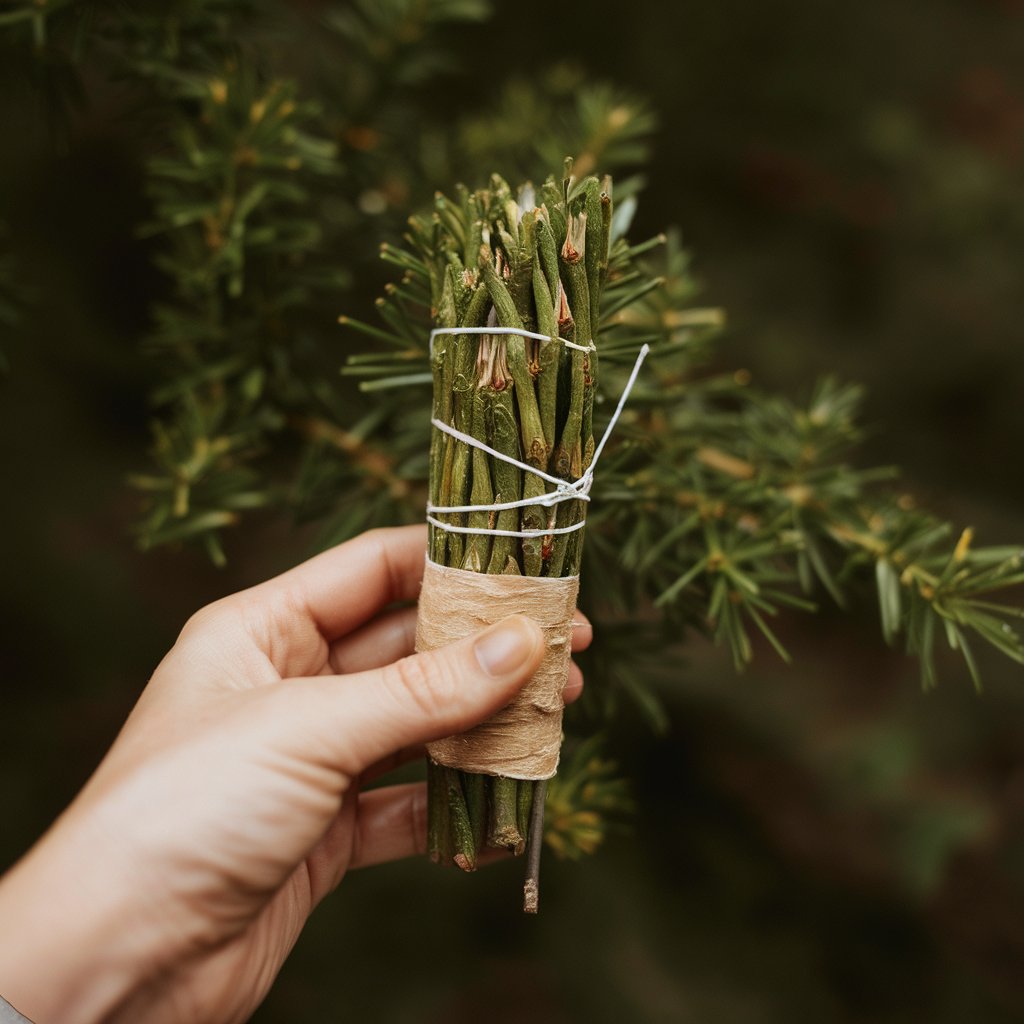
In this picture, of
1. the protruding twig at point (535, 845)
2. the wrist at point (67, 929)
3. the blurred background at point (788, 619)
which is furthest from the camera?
the blurred background at point (788, 619)

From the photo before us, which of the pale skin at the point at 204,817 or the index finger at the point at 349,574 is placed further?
the index finger at the point at 349,574

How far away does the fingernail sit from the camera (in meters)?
0.52

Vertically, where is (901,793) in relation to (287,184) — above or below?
below

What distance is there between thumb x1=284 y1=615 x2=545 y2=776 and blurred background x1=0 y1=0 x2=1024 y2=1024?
22.9 inches

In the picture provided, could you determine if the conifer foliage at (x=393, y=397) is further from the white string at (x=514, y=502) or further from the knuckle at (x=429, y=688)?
the knuckle at (x=429, y=688)

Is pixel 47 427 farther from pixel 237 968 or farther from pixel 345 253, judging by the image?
pixel 237 968

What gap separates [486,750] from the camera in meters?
0.56

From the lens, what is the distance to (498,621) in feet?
1.79

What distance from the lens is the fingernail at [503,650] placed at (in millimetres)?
516

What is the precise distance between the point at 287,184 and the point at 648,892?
0.99 m

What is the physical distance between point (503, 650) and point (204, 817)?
0.68 ft

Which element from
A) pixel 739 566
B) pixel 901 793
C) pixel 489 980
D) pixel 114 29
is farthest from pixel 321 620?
pixel 901 793

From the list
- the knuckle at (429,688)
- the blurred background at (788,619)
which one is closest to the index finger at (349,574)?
the knuckle at (429,688)

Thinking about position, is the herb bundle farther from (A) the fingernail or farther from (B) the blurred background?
(B) the blurred background
